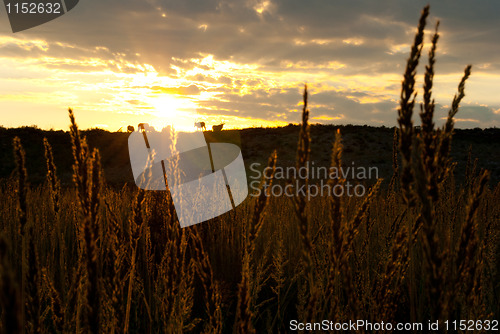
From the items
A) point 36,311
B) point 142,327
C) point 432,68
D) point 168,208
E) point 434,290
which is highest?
point 432,68

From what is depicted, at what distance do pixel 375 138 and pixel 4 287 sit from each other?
92.4 feet

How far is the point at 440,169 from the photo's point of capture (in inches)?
57.3

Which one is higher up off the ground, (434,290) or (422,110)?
(422,110)

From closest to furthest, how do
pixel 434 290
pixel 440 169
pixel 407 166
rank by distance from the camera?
pixel 434 290 → pixel 407 166 → pixel 440 169

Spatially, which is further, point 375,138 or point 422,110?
point 375,138

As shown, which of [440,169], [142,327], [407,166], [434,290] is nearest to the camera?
[434,290]

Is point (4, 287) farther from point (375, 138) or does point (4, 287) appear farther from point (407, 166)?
point (375, 138)

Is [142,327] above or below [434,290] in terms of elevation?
below

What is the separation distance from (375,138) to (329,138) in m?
3.29

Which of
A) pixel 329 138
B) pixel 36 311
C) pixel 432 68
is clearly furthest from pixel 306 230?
pixel 329 138

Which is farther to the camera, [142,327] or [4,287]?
[142,327]

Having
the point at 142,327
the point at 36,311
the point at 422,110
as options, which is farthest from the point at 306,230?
the point at 142,327

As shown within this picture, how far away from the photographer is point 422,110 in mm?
1203

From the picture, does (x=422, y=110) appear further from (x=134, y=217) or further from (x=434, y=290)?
(x=134, y=217)
